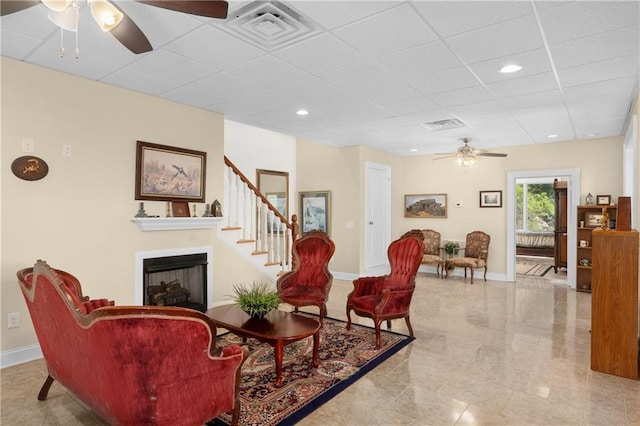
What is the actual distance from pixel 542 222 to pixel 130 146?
12136 mm

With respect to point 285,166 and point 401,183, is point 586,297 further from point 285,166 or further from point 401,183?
point 285,166

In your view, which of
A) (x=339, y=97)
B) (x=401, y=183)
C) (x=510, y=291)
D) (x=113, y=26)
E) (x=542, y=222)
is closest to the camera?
(x=113, y=26)

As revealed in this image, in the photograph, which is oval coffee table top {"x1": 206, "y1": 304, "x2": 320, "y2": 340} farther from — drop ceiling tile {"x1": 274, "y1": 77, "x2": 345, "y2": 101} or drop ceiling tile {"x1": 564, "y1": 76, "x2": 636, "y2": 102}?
drop ceiling tile {"x1": 564, "y1": 76, "x2": 636, "y2": 102}

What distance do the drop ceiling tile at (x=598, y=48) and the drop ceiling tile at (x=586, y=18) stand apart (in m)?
0.11

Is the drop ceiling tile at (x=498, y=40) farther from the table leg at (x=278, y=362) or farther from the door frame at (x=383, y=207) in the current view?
the door frame at (x=383, y=207)

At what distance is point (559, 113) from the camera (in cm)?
504

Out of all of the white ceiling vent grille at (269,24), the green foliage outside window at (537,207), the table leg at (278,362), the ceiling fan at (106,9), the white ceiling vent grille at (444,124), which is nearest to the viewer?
the ceiling fan at (106,9)

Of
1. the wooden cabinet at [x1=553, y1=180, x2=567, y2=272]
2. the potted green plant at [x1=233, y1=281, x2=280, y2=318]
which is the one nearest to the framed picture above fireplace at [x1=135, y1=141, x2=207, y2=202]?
the potted green plant at [x1=233, y1=281, x2=280, y2=318]

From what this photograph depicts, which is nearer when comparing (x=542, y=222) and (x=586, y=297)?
(x=586, y=297)

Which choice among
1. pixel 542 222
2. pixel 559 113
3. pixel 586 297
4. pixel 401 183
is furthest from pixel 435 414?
pixel 542 222

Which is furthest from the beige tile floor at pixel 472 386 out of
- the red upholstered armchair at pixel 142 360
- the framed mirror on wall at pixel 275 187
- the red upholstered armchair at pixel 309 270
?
the framed mirror on wall at pixel 275 187

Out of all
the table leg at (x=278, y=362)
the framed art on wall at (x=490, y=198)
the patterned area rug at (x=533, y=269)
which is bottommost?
the patterned area rug at (x=533, y=269)

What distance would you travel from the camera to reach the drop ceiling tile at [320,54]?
3.00m

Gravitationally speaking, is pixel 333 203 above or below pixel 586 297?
above
